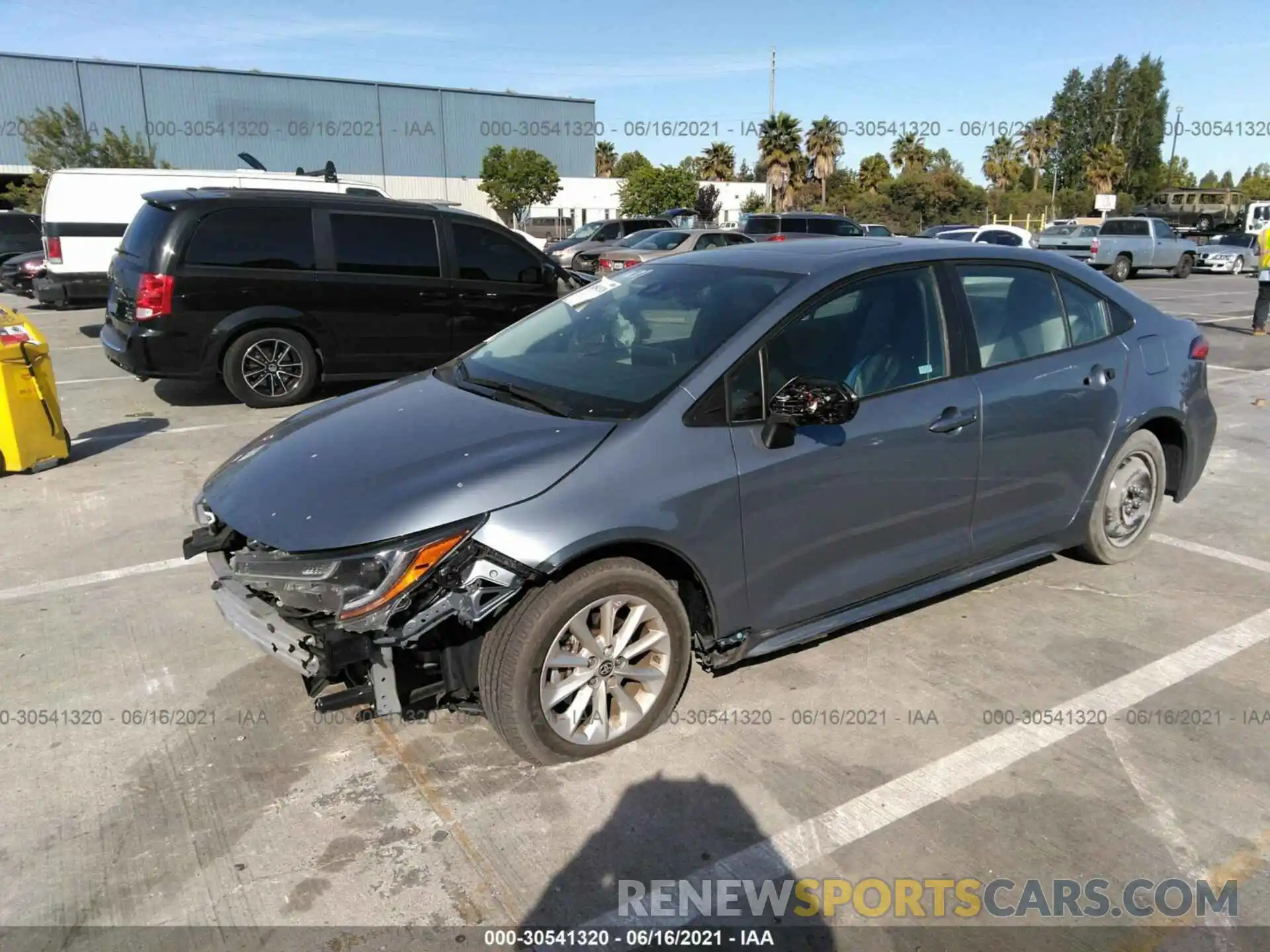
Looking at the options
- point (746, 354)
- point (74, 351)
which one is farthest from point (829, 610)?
point (74, 351)

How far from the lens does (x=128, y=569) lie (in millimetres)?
4859

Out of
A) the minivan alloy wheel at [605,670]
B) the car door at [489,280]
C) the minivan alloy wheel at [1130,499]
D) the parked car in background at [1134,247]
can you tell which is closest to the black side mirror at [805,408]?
the minivan alloy wheel at [605,670]

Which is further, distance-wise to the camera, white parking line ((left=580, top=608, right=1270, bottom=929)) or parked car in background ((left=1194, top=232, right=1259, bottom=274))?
parked car in background ((left=1194, top=232, right=1259, bottom=274))

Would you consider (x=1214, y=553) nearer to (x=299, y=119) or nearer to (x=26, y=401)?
(x=26, y=401)

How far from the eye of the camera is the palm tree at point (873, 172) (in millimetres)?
65938

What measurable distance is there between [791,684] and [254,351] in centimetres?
642

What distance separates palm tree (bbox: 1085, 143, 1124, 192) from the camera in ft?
225

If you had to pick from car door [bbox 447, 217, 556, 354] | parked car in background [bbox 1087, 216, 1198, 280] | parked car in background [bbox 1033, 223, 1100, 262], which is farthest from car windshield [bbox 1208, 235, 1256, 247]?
car door [bbox 447, 217, 556, 354]

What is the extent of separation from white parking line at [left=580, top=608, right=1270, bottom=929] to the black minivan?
22.4 feet

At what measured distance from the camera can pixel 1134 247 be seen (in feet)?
87.0

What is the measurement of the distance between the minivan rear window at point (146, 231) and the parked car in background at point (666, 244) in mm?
10086

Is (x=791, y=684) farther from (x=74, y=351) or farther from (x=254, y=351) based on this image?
(x=74, y=351)

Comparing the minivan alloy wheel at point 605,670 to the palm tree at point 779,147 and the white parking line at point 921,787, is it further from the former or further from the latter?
the palm tree at point 779,147

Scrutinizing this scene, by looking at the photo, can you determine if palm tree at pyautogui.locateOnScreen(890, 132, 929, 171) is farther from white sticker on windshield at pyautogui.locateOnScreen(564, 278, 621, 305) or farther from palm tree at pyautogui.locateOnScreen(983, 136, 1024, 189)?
white sticker on windshield at pyautogui.locateOnScreen(564, 278, 621, 305)
